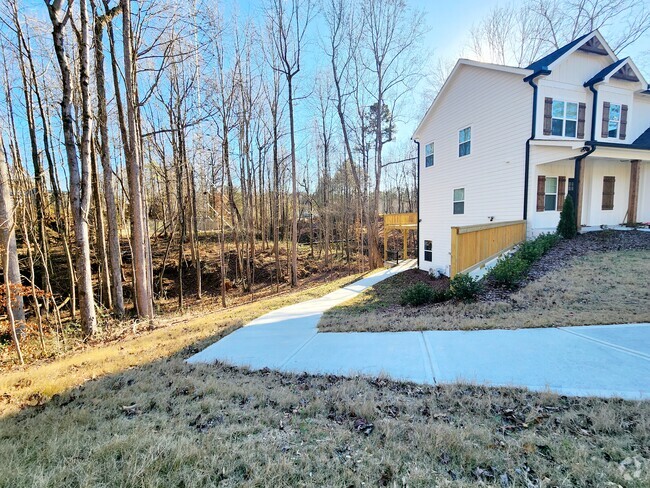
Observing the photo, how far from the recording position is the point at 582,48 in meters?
10.6

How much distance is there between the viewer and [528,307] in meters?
5.28

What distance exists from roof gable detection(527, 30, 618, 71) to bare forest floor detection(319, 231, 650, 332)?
6392 millimetres

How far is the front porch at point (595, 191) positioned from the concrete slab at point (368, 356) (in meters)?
8.52

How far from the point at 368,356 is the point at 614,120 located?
14.1 meters

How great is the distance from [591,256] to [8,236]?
43.4 feet

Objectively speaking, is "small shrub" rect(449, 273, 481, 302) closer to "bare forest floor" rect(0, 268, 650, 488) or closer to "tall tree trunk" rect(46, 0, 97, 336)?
"bare forest floor" rect(0, 268, 650, 488)

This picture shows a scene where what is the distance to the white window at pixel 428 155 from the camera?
15012mm

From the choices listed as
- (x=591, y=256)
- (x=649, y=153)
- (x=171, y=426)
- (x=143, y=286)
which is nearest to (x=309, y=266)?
(x=143, y=286)

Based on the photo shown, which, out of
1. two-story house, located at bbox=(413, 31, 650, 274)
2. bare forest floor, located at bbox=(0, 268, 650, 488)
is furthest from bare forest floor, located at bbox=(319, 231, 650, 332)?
two-story house, located at bbox=(413, 31, 650, 274)

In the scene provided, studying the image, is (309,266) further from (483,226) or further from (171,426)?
(171,426)

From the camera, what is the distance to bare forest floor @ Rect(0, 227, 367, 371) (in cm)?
629

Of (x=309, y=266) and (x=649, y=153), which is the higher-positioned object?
(x=649, y=153)

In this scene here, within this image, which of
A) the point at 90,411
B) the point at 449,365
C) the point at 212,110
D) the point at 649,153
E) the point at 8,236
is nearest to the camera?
the point at 90,411

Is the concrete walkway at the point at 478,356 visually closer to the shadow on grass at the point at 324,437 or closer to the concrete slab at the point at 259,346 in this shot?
the concrete slab at the point at 259,346
